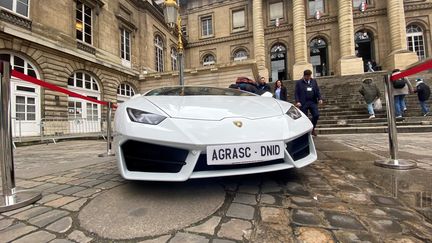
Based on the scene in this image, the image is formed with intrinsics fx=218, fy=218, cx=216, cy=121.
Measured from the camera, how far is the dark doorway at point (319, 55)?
963 inches

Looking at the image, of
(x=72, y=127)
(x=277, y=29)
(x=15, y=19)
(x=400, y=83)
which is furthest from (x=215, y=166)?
(x=277, y=29)

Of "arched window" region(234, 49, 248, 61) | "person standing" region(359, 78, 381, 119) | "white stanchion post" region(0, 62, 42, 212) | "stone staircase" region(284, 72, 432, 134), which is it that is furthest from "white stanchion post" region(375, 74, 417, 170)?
"arched window" region(234, 49, 248, 61)

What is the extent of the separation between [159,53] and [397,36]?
74.7 feet

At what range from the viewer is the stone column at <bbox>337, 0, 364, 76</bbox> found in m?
19.4

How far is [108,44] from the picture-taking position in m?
15.9

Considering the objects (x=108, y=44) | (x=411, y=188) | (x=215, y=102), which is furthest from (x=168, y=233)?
(x=108, y=44)

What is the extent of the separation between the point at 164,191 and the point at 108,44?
55.5ft

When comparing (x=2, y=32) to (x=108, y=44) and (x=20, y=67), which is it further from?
(x=108, y=44)

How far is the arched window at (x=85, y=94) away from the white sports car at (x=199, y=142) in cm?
1143

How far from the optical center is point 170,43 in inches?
963

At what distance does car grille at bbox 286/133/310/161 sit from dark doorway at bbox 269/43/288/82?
81.4 feet

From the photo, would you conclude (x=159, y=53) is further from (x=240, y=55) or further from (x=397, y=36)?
(x=397, y=36)

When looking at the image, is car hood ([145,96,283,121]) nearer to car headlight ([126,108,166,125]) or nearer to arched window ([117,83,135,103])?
car headlight ([126,108,166,125])

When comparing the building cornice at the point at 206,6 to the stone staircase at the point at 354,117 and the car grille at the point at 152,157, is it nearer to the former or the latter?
the stone staircase at the point at 354,117
